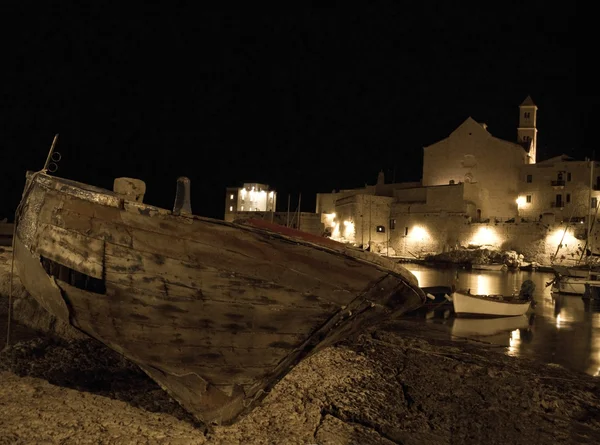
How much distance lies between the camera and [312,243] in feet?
12.4

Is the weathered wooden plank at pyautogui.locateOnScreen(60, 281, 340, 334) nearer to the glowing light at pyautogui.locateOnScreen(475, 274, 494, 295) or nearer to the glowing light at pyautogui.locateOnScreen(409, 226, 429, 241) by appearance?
the glowing light at pyautogui.locateOnScreen(475, 274, 494, 295)

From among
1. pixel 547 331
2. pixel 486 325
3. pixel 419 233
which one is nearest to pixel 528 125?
pixel 419 233

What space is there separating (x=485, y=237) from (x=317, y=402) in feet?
123

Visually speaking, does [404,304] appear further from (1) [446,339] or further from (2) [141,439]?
(1) [446,339]

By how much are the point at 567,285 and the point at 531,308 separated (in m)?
6.97

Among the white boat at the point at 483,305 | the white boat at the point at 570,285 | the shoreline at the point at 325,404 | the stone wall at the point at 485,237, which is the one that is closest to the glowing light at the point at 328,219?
the stone wall at the point at 485,237

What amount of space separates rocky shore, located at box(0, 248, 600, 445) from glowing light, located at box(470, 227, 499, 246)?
33.2 meters

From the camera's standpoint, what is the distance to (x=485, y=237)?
39.2 meters

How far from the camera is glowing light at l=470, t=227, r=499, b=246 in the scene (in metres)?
38.8

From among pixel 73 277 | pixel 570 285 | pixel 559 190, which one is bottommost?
pixel 570 285

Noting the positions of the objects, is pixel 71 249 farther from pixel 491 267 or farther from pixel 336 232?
pixel 336 232

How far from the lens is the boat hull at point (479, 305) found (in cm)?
1396

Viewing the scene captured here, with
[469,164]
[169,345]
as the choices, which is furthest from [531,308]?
[469,164]

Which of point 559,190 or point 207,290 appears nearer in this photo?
point 207,290
